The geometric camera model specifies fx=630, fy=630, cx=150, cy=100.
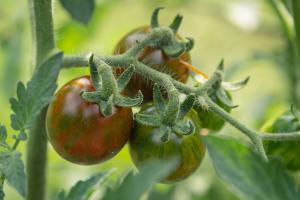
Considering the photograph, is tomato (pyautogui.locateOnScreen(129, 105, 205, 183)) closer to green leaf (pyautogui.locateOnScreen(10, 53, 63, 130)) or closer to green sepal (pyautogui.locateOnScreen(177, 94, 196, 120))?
green sepal (pyautogui.locateOnScreen(177, 94, 196, 120))

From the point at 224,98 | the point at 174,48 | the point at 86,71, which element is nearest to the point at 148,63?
the point at 174,48

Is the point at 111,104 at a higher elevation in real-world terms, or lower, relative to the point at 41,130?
higher

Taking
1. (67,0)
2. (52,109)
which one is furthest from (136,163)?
(67,0)

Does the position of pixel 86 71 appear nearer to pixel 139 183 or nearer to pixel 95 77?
pixel 95 77

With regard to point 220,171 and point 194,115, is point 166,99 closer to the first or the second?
point 194,115

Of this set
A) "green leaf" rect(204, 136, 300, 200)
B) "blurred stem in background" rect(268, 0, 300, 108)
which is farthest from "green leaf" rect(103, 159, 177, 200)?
"blurred stem in background" rect(268, 0, 300, 108)

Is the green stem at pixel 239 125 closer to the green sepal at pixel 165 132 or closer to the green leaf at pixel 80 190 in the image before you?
the green sepal at pixel 165 132
